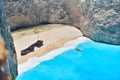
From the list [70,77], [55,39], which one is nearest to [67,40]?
[55,39]

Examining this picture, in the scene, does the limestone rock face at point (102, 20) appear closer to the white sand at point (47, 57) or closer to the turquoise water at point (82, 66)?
the white sand at point (47, 57)

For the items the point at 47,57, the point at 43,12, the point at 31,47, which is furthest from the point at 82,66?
the point at 43,12

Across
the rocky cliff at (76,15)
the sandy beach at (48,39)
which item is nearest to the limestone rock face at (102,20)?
the rocky cliff at (76,15)

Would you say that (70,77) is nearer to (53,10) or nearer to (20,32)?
(20,32)

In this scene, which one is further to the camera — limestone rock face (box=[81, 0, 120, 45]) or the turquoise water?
limestone rock face (box=[81, 0, 120, 45])

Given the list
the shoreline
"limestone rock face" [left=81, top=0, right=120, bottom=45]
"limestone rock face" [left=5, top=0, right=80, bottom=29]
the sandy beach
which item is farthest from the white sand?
"limestone rock face" [left=5, top=0, right=80, bottom=29]

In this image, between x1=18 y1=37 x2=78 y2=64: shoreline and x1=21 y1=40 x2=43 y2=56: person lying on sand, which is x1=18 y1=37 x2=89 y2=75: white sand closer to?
x1=18 y1=37 x2=78 y2=64: shoreline
